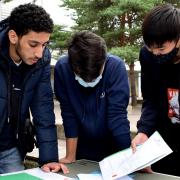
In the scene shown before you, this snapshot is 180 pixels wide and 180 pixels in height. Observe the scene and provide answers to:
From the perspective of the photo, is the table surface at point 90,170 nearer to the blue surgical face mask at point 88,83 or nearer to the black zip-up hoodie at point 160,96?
the black zip-up hoodie at point 160,96

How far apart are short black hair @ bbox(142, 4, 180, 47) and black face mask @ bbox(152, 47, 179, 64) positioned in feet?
0.22

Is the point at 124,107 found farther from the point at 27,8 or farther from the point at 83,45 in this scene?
the point at 27,8

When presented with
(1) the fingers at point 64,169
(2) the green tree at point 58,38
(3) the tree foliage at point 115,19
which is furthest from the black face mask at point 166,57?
(2) the green tree at point 58,38

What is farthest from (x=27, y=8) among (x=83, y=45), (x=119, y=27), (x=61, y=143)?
(x=119, y=27)

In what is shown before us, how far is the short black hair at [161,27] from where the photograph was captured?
1.69 meters

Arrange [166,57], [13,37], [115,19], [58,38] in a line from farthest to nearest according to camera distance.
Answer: [58,38] → [115,19] → [13,37] → [166,57]

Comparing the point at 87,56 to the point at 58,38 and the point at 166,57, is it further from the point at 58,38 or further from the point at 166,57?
the point at 58,38

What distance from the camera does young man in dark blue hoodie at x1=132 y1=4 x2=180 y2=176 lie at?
1.71 meters

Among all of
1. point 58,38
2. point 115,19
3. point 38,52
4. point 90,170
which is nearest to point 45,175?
point 90,170

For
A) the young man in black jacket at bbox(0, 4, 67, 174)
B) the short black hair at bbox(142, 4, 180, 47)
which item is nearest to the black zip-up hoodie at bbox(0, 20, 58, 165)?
the young man in black jacket at bbox(0, 4, 67, 174)

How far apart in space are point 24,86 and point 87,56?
0.39 metres

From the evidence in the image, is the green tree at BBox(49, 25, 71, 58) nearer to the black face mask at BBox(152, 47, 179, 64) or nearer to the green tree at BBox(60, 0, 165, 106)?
the green tree at BBox(60, 0, 165, 106)

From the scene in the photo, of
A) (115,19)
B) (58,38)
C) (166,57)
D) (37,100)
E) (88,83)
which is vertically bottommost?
(58,38)

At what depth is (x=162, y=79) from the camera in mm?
1956
